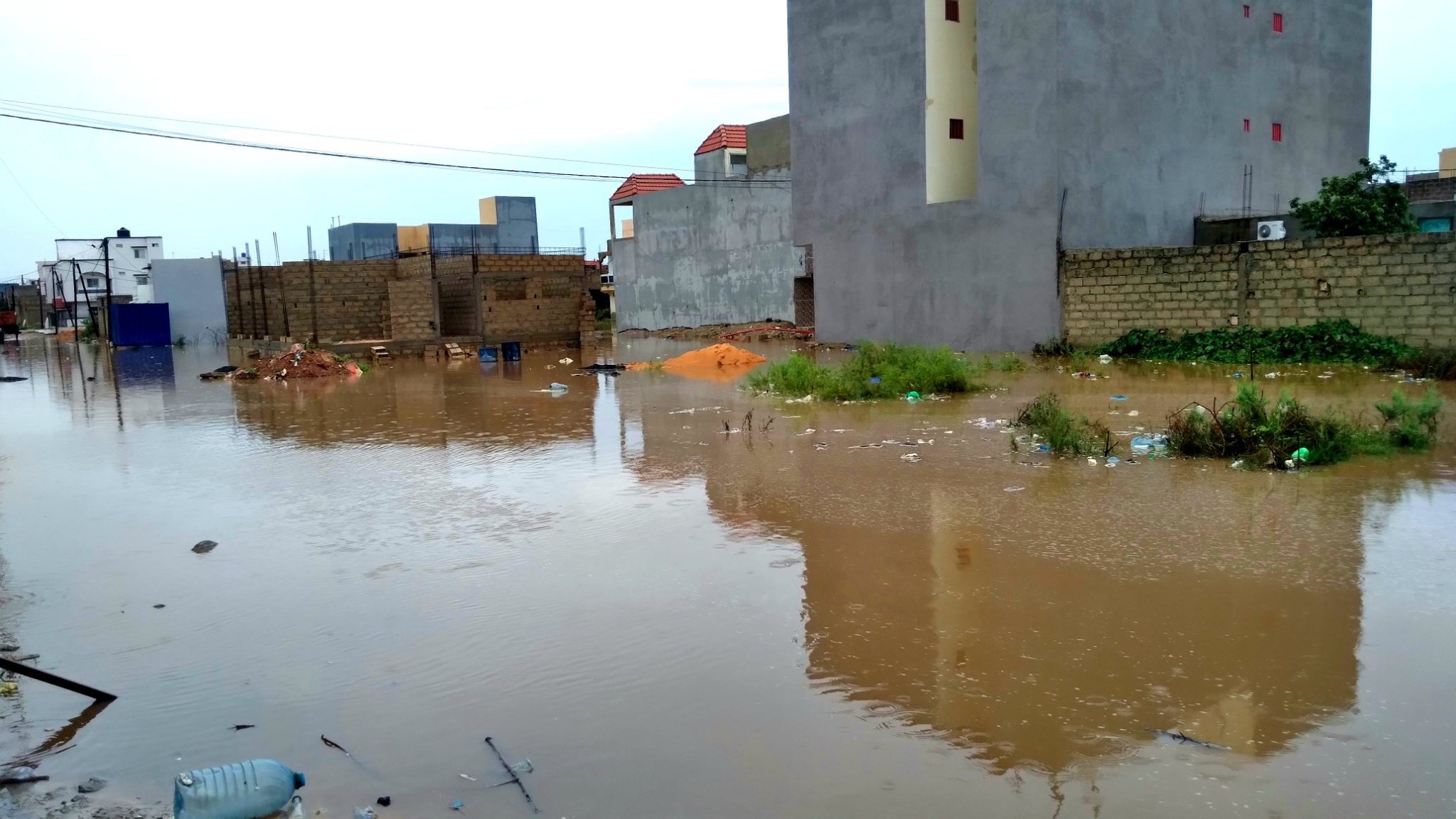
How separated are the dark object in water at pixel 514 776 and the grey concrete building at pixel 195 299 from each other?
129 ft

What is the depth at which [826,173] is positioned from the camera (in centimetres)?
2434

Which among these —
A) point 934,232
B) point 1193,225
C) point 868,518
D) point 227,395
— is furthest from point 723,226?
point 868,518

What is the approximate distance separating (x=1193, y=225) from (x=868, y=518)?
16.8 meters

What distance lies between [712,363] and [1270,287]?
1022 cm

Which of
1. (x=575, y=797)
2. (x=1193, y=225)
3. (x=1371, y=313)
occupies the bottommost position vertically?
(x=575, y=797)

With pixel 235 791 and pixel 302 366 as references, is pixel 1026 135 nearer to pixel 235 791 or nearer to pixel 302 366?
pixel 302 366

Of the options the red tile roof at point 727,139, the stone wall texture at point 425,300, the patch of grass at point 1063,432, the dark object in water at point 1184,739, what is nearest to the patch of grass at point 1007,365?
the patch of grass at point 1063,432

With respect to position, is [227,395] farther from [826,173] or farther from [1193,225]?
[1193,225]

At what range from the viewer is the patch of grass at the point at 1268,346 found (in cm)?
1512

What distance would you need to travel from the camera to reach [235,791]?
333 centimetres

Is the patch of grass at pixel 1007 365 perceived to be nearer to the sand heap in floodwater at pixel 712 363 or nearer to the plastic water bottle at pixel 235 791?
the sand heap in floodwater at pixel 712 363

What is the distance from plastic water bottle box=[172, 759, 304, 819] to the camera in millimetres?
3270

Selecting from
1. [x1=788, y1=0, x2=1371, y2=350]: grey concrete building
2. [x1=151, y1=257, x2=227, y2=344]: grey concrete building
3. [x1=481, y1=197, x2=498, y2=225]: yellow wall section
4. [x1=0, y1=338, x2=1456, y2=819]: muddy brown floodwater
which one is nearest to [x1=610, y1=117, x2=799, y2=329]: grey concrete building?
[x1=788, y1=0, x2=1371, y2=350]: grey concrete building

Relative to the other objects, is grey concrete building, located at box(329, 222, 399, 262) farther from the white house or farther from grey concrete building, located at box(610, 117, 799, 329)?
grey concrete building, located at box(610, 117, 799, 329)
